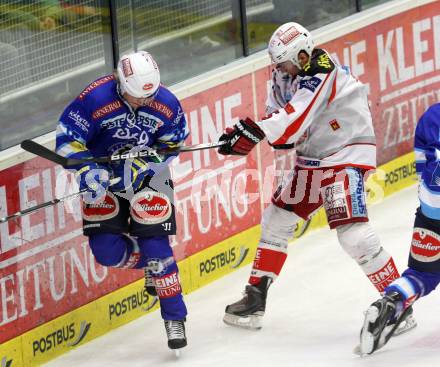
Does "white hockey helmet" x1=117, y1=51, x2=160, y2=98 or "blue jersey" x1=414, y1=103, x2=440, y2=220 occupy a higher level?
"white hockey helmet" x1=117, y1=51, x2=160, y2=98

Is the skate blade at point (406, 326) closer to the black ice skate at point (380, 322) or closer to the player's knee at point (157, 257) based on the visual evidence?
the black ice skate at point (380, 322)

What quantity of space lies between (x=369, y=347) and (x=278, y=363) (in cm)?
43

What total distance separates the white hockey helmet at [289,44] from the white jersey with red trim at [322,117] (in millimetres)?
71

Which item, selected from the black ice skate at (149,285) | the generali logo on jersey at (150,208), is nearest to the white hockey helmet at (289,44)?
the generali logo on jersey at (150,208)

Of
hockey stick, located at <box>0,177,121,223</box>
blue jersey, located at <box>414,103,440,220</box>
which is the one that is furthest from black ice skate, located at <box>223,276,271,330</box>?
blue jersey, located at <box>414,103,440,220</box>

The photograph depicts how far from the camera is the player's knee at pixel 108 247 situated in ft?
20.7

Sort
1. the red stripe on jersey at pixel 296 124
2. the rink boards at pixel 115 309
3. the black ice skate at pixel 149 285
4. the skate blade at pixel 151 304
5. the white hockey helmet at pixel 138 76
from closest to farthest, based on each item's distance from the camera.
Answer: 1. the white hockey helmet at pixel 138 76
2. the red stripe on jersey at pixel 296 124
3. the rink boards at pixel 115 309
4. the black ice skate at pixel 149 285
5. the skate blade at pixel 151 304

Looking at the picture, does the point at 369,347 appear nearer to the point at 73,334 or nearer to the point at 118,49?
the point at 73,334

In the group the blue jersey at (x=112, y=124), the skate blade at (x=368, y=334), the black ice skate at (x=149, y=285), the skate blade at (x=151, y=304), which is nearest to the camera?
the skate blade at (x=368, y=334)

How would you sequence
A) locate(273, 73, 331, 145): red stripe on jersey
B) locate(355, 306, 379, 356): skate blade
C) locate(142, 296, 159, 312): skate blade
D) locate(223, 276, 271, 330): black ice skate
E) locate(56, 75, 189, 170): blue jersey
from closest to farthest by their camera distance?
1. locate(355, 306, 379, 356): skate blade
2. locate(56, 75, 189, 170): blue jersey
3. locate(273, 73, 331, 145): red stripe on jersey
4. locate(223, 276, 271, 330): black ice skate
5. locate(142, 296, 159, 312): skate blade

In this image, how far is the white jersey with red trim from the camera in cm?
631

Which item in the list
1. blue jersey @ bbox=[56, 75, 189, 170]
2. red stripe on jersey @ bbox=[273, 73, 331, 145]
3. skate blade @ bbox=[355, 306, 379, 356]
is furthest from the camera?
red stripe on jersey @ bbox=[273, 73, 331, 145]

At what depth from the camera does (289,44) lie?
6332 mm

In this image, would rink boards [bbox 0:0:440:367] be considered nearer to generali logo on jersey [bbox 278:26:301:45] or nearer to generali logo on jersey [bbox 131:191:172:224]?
generali logo on jersey [bbox 131:191:172:224]
